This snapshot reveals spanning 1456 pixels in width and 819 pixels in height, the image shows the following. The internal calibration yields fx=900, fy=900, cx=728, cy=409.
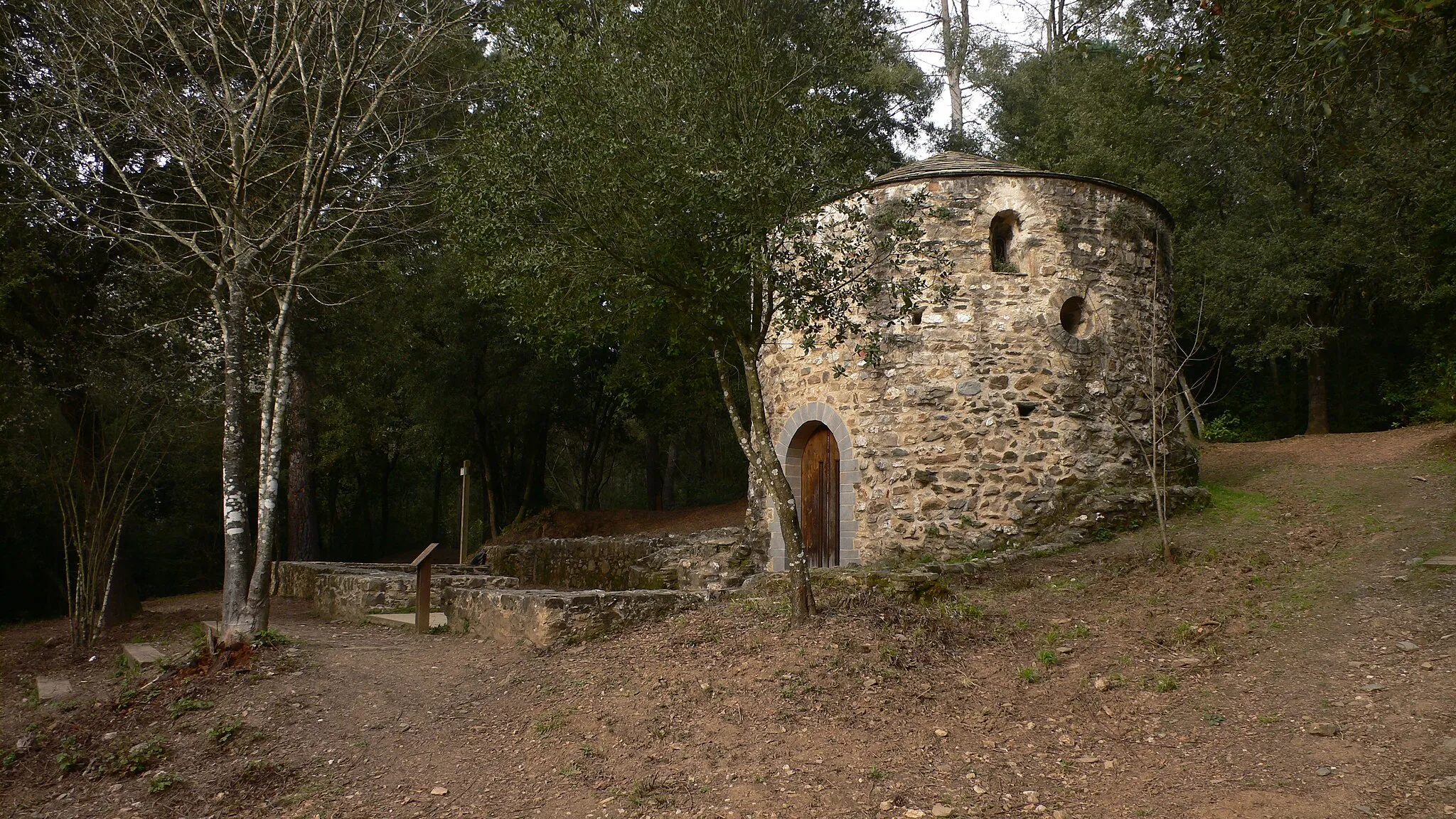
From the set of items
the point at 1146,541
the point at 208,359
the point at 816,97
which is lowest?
the point at 1146,541

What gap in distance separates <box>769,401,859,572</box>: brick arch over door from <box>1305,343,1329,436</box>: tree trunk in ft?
43.6

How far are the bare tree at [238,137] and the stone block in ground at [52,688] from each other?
1.45m

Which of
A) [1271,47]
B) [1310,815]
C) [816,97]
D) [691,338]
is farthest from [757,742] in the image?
[691,338]

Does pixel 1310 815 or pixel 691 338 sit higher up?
pixel 691 338

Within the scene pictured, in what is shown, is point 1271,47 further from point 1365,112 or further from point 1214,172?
point 1214,172

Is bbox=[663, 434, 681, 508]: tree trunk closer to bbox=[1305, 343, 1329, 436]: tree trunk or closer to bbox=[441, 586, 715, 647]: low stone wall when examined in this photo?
bbox=[1305, 343, 1329, 436]: tree trunk

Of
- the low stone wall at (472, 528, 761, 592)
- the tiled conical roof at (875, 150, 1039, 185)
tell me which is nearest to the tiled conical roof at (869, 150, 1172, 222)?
the tiled conical roof at (875, 150, 1039, 185)

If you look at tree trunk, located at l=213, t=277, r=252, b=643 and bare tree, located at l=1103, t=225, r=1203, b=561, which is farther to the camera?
bare tree, located at l=1103, t=225, r=1203, b=561

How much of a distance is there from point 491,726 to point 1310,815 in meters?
4.74

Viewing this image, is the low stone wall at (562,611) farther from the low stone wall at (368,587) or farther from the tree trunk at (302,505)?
the tree trunk at (302,505)

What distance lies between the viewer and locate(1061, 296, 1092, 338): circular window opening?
440 inches

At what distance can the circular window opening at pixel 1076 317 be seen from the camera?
11.2 meters

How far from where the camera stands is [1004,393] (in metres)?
10.8

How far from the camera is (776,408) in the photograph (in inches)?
487
